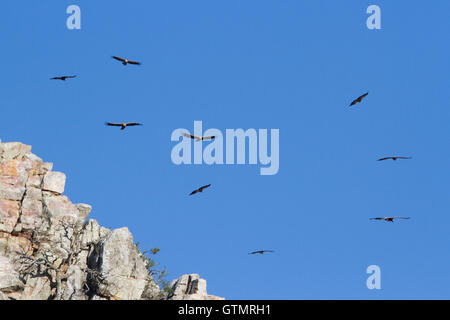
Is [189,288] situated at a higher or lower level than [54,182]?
lower

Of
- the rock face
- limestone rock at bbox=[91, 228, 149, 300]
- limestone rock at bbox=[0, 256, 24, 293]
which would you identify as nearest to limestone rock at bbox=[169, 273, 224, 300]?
the rock face

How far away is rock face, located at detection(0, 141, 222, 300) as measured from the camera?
73.8 metres

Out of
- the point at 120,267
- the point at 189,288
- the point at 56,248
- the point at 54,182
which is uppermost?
the point at 54,182

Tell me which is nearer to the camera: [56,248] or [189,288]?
[189,288]

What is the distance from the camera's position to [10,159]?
265ft

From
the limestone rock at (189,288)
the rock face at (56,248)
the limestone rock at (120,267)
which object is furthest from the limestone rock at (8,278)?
the limestone rock at (189,288)

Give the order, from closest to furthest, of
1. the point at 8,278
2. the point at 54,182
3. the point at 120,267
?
1. the point at 8,278
2. the point at 120,267
3. the point at 54,182

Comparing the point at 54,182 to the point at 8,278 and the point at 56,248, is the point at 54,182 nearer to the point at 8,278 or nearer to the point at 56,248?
the point at 56,248

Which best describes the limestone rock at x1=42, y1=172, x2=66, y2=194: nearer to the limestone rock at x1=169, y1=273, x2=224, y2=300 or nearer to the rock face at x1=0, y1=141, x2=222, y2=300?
the rock face at x1=0, y1=141, x2=222, y2=300

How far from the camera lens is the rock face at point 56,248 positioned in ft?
242

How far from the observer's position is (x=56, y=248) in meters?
77.6

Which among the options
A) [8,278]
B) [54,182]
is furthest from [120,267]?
[54,182]
